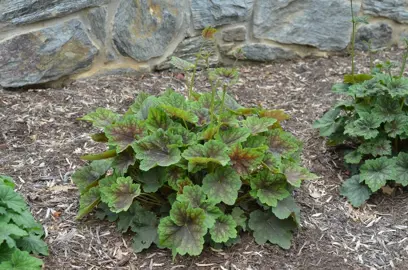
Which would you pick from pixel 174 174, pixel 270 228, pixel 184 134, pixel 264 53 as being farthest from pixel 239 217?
pixel 264 53

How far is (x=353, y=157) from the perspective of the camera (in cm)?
339

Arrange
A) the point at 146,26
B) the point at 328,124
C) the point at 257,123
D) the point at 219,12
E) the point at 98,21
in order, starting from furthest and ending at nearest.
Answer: the point at 219,12 → the point at 146,26 → the point at 98,21 → the point at 328,124 → the point at 257,123

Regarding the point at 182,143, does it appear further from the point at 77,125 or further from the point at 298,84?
the point at 298,84

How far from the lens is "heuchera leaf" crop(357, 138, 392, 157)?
329 centimetres

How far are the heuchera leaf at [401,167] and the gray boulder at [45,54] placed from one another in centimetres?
219

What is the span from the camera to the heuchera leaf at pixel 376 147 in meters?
3.29

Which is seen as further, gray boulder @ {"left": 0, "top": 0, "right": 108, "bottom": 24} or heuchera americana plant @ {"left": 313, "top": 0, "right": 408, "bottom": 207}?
gray boulder @ {"left": 0, "top": 0, "right": 108, "bottom": 24}

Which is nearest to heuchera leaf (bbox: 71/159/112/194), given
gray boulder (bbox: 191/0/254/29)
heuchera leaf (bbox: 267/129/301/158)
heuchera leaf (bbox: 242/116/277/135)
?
heuchera leaf (bbox: 242/116/277/135)

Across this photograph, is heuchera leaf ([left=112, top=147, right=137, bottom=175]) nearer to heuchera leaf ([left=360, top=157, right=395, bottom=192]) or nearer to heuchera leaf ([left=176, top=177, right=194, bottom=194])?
heuchera leaf ([left=176, top=177, right=194, bottom=194])

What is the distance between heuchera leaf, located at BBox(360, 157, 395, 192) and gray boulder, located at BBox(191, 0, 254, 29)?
1802 mm

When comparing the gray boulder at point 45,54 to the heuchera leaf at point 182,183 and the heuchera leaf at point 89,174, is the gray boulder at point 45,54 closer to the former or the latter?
the heuchera leaf at point 89,174

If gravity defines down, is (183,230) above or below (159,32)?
below

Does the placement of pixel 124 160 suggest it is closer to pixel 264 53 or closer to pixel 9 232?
pixel 9 232

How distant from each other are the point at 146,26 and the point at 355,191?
1974mm
